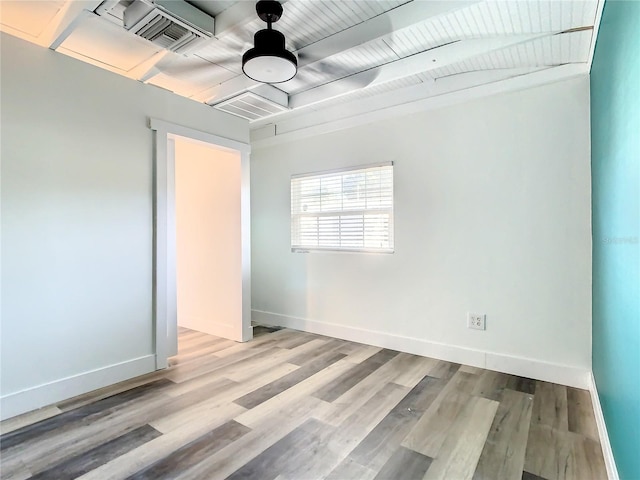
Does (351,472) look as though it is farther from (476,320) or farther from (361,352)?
(476,320)

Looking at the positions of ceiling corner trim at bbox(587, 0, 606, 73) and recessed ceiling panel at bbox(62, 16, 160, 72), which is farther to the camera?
recessed ceiling panel at bbox(62, 16, 160, 72)

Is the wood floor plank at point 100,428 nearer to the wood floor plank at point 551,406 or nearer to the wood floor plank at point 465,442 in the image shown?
the wood floor plank at point 465,442

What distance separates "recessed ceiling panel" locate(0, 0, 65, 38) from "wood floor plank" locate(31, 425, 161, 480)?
8.67ft

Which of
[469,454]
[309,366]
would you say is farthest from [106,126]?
[469,454]

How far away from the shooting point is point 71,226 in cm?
233

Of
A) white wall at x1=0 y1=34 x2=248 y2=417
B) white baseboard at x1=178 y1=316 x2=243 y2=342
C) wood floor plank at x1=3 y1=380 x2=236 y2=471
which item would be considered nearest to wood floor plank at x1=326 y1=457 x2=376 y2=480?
wood floor plank at x1=3 y1=380 x2=236 y2=471

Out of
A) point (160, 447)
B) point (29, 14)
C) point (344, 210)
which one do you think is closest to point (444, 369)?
point (344, 210)

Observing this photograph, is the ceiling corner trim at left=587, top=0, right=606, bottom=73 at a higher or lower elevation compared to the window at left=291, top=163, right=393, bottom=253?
higher

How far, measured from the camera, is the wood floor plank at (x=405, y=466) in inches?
60.8

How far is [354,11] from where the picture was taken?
2.10m

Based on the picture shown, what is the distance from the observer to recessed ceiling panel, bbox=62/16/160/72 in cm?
229

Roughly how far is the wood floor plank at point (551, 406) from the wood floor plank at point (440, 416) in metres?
0.41

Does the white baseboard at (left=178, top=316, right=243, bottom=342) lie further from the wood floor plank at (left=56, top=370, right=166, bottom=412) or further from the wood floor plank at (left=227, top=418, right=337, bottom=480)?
the wood floor plank at (left=227, top=418, right=337, bottom=480)

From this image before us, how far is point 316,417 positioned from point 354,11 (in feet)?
8.48
